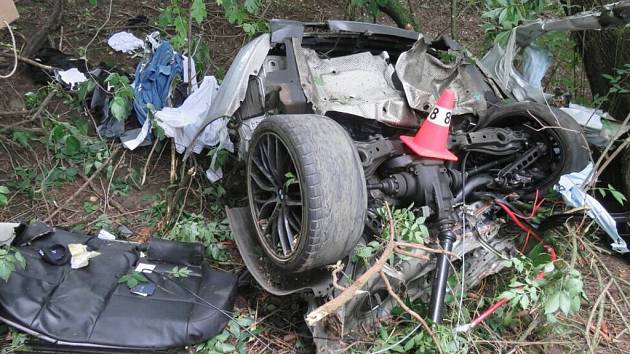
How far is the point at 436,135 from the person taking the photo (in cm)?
282

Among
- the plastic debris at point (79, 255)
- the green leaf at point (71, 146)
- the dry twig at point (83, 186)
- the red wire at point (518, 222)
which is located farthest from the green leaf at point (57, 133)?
the red wire at point (518, 222)

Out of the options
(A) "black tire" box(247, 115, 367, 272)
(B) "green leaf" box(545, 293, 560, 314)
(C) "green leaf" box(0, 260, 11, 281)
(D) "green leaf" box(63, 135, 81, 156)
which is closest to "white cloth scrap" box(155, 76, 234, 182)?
(D) "green leaf" box(63, 135, 81, 156)

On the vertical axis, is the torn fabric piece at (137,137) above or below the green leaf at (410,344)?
below

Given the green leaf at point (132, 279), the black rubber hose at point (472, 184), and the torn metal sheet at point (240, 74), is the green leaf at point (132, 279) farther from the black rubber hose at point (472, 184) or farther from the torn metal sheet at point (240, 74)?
the black rubber hose at point (472, 184)

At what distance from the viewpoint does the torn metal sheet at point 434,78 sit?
10.9 ft

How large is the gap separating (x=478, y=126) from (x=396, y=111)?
616 mm

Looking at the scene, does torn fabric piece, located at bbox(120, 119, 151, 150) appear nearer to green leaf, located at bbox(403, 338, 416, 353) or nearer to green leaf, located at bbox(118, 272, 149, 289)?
green leaf, located at bbox(118, 272, 149, 289)

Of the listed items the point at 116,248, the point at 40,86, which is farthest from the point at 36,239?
the point at 40,86

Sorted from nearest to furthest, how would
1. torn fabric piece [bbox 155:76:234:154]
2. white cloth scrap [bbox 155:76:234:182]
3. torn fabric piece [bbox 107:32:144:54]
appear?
1. white cloth scrap [bbox 155:76:234:182]
2. torn fabric piece [bbox 155:76:234:154]
3. torn fabric piece [bbox 107:32:144:54]

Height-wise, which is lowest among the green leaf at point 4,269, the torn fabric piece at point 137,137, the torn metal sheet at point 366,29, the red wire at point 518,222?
the torn fabric piece at point 137,137

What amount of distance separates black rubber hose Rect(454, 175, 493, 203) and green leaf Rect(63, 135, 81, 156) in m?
2.84

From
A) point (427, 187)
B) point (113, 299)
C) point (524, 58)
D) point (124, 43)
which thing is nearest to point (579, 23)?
point (524, 58)

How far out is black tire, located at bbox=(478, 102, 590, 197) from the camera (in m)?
3.00

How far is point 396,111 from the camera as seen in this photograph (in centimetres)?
316
